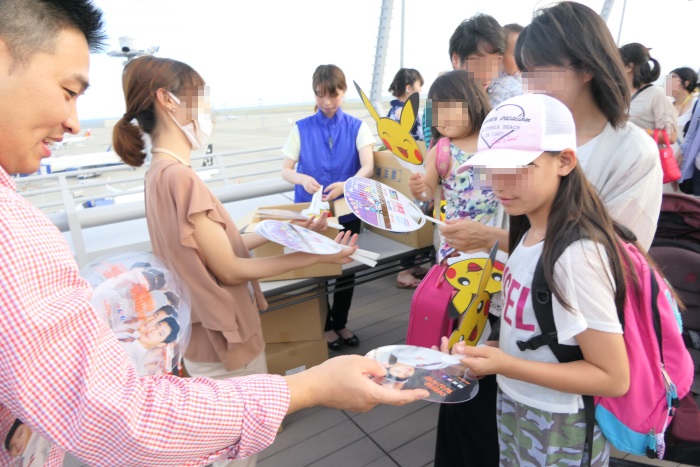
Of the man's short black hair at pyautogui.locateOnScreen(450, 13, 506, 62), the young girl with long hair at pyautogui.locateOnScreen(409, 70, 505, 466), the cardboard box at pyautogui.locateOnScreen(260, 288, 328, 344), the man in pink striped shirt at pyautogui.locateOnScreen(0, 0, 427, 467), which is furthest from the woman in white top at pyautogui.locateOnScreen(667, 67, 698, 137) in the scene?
the man in pink striped shirt at pyautogui.locateOnScreen(0, 0, 427, 467)

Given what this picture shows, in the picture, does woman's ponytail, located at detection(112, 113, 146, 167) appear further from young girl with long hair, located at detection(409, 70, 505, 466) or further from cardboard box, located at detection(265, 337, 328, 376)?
cardboard box, located at detection(265, 337, 328, 376)

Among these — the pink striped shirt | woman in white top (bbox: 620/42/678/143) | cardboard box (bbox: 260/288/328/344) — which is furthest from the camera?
woman in white top (bbox: 620/42/678/143)

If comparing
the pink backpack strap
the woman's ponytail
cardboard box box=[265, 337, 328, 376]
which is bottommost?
cardboard box box=[265, 337, 328, 376]

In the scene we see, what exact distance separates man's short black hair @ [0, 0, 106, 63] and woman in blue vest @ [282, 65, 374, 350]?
6.03ft

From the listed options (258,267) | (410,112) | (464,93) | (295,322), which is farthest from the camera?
(295,322)

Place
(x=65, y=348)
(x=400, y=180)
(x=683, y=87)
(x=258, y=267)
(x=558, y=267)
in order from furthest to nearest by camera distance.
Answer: (x=683, y=87) → (x=400, y=180) → (x=258, y=267) → (x=558, y=267) → (x=65, y=348)

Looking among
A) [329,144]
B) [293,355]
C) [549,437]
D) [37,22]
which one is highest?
[37,22]

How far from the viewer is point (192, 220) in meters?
1.26

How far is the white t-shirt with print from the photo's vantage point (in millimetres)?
901

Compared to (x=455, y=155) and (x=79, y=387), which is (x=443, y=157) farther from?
(x=79, y=387)

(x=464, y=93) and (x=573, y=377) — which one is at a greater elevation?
(x=464, y=93)

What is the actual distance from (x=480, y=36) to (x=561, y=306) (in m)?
1.62

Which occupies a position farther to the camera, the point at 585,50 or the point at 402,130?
the point at 402,130

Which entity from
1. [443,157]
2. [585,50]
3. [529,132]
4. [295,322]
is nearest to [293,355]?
[295,322]
